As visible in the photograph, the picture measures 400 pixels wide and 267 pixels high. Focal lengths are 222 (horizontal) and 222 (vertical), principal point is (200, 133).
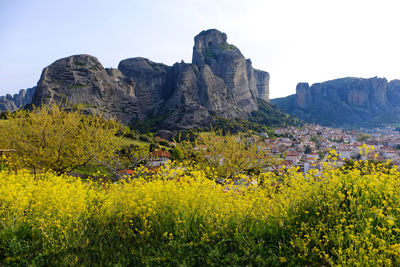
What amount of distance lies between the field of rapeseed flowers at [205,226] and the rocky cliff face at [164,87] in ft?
303

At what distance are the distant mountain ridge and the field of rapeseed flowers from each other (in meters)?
98.9

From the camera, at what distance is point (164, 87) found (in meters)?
158

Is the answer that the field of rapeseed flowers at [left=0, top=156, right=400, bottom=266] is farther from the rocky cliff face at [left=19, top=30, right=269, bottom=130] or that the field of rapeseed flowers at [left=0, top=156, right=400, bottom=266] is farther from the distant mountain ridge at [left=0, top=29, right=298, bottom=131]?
the distant mountain ridge at [left=0, top=29, right=298, bottom=131]

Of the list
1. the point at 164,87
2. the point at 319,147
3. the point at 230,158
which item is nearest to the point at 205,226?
the point at 230,158

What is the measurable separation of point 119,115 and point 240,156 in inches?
4545

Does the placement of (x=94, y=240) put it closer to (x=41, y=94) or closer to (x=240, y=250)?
(x=240, y=250)

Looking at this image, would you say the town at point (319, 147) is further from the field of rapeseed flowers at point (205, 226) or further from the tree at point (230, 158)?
the field of rapeseed flowers at point (205, 226)

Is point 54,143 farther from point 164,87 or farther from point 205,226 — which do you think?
point 164,87

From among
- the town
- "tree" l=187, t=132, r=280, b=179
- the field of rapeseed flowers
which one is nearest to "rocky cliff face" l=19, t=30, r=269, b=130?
the town

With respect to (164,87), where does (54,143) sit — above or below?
below

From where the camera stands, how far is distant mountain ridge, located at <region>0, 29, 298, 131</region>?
107 meters

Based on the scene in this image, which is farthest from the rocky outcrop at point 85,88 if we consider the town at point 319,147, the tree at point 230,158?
the tree at point 230,158

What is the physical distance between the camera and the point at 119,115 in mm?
119688

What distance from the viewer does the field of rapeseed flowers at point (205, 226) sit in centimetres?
393
